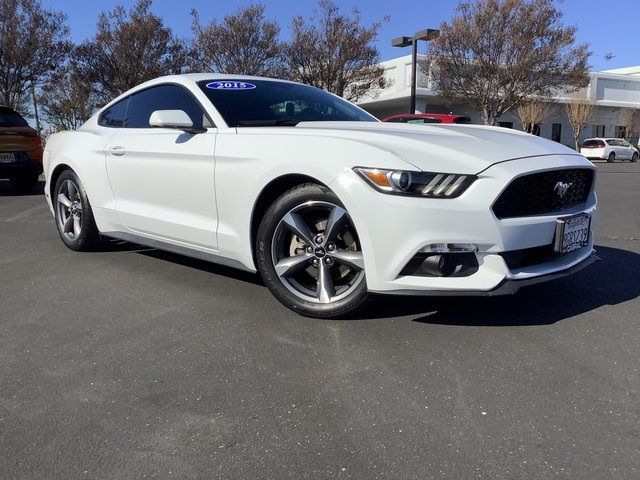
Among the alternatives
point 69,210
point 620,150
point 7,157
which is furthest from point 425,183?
point 620,150

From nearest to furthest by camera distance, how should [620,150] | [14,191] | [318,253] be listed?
[318,253] → [14,191] → [620,150]

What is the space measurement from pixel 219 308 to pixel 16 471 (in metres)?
1.77

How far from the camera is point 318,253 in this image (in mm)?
3326

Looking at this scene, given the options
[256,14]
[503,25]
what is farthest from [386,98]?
[256,14]

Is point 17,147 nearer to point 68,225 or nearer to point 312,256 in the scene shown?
point 68,225

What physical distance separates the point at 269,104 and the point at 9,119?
7965 millimetres

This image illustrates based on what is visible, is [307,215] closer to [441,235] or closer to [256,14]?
[441,235]

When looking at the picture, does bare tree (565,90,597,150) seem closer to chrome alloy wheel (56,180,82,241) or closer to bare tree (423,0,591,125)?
bare tree (423,0,591,125)

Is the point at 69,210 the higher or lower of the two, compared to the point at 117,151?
lower

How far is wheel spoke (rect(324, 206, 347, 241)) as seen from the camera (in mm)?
3174

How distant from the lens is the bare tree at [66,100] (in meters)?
25.9

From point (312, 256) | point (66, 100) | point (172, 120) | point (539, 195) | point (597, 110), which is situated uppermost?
point (66, 100)

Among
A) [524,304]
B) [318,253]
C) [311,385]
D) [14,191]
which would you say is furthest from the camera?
[14,191]

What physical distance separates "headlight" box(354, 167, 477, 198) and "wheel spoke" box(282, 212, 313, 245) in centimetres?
61
